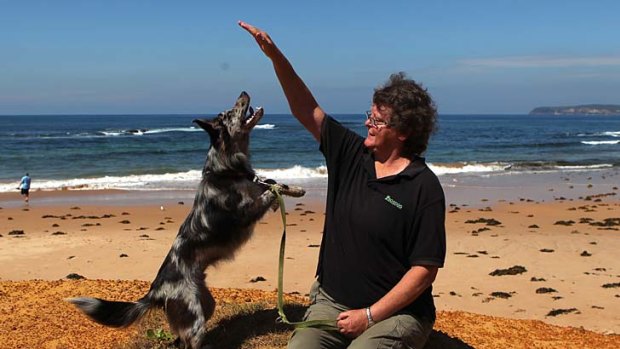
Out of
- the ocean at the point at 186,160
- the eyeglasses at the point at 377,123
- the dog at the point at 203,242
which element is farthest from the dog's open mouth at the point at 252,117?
the ocean at the point at 186,160

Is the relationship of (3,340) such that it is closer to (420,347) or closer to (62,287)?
(62,287)

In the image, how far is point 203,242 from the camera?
5.49m

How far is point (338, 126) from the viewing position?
4.50m

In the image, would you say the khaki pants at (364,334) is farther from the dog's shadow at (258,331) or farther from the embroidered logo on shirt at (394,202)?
the dog's shadow at (258,331)

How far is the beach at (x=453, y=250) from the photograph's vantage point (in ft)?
31.1

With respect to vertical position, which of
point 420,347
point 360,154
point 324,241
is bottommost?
point 420,347

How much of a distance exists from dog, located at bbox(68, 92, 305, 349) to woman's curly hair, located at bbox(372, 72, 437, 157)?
6.20ft

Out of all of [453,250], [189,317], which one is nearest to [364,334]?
[189,317]

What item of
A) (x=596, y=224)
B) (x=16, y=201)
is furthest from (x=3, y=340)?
(x=16, y=201)

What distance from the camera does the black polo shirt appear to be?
3947 millimetres

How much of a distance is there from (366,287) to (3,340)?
4053 millimetres

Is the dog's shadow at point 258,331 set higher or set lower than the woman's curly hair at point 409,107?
lower

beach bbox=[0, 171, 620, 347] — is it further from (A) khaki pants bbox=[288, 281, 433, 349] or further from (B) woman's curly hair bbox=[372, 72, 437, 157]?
(B) woman's curly hair bbox=[372, 72, 437, 157]

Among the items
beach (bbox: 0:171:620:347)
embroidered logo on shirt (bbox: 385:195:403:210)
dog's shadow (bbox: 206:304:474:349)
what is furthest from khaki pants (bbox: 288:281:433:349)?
beach (bbox: 0:171:620:347)
